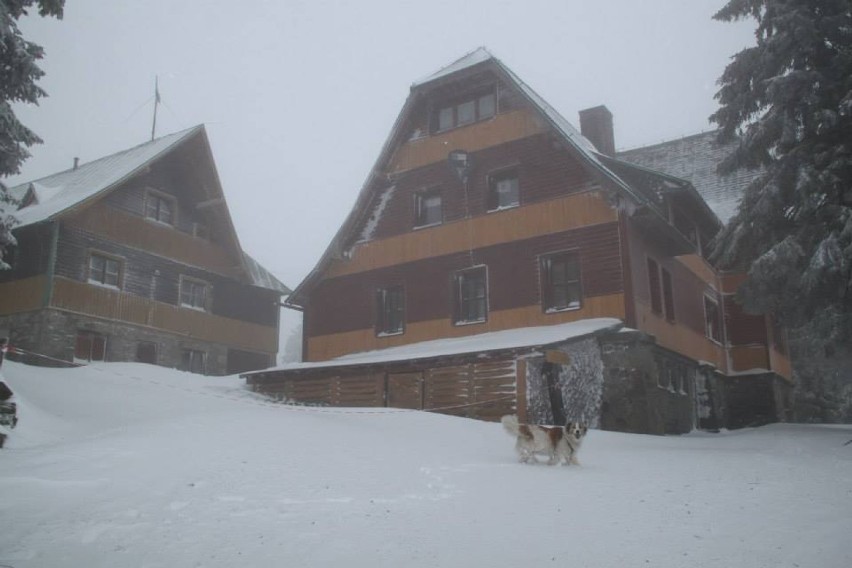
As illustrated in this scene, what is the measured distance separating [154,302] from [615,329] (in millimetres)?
18516

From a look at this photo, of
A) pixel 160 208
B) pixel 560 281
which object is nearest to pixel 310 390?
pixel 560 281

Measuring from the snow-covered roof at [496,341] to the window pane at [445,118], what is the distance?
6.96 metres

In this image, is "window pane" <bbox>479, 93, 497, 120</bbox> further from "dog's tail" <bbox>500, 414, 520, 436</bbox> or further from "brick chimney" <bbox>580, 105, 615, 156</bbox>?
"dog's tail" <bbox>500, 414, 520, 436</bbox>

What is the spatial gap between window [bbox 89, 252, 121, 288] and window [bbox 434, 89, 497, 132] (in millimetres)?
13296

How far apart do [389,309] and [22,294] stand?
43.1 feet

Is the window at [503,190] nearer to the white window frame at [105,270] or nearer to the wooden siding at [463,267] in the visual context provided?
the wooden siding at [463,267]

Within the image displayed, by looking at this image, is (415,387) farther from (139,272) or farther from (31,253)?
(31,253)

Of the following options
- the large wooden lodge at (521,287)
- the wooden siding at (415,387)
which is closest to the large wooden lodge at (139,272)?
the large wooden lodge at (521,287)

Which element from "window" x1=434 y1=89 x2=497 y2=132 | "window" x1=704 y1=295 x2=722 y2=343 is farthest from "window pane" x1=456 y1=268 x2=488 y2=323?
"window" x1=704 y1=295 x2=722 y2=343

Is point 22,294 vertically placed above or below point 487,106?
below

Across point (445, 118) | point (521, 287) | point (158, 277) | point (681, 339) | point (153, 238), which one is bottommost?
point (681, 339)

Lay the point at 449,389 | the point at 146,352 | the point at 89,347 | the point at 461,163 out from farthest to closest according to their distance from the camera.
→ 1. the point at 146,352
2. the point at 89,347
3. the point at 461,163
4. the point at 449,389

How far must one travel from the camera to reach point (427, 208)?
22484 mm

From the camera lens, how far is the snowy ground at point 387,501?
6191 millimetres
